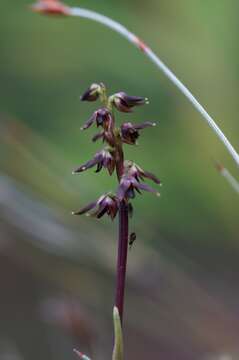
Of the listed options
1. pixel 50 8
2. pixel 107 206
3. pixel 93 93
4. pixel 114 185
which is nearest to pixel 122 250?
pixel 107 206

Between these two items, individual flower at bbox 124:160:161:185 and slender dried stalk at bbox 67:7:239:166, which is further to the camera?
slender dried stalk at bbox 67:7:239:166

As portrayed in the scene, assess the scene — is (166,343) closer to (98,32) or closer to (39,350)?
(39,350)

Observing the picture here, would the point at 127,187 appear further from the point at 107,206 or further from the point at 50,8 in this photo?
the point at 50,8

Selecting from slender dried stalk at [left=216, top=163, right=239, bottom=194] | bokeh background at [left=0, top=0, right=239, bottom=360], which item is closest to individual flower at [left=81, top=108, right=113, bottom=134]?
slender dried stalk at [left=216, top=163, right=239, bottom=194]

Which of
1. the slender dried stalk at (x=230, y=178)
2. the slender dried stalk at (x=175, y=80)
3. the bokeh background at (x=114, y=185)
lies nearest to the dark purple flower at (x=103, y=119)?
the slender dried stalk at (x=175, y=80)

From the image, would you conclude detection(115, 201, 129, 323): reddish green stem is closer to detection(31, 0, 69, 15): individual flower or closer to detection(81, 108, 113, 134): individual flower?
detection(81, 108, 113, 134): individual flower

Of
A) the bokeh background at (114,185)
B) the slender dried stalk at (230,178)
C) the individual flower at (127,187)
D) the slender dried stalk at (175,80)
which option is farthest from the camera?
the bokeh background at (114,185)

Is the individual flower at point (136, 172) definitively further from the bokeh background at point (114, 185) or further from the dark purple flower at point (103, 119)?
the bokeh background at point (114, 185)

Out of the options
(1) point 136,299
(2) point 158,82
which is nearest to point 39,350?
(1) point 136,299
